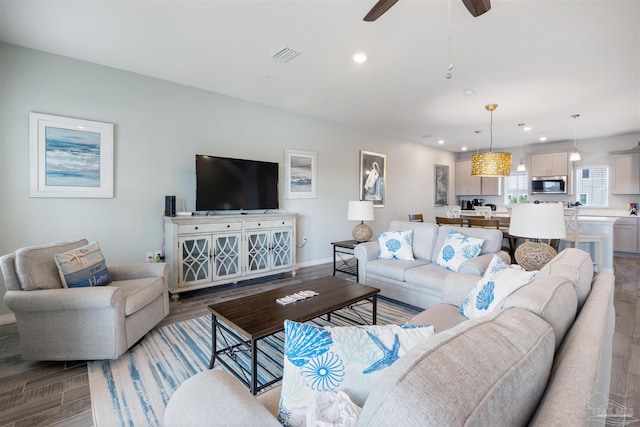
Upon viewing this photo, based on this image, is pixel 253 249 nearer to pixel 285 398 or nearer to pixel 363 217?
pixel 363 217

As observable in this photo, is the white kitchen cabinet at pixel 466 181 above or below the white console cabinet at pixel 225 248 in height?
above

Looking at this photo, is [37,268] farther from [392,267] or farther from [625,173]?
[625,173]

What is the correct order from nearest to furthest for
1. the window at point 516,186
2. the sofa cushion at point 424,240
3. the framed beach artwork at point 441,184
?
1. the sofa cushion at point 424,240
2. the window at point 516,186
3. the framed beach artwork at point 441,184

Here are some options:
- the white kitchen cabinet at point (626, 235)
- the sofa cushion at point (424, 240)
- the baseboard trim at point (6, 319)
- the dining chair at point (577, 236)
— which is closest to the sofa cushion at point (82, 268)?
the baseboard trim at point (6, 319)

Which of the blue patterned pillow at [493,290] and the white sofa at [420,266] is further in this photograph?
the white sofa at [420,266]

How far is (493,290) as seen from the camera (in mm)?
1690

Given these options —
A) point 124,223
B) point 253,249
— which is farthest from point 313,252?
point 124,223

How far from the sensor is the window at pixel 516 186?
7.92 m

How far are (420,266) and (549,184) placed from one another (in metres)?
6.09

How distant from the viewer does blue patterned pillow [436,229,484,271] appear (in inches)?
122

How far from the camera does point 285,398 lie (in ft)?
2.90

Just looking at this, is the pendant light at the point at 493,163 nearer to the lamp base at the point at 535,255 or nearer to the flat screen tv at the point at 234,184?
the lamp base at the point at 535,255

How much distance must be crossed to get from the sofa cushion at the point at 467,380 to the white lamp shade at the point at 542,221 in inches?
76.1

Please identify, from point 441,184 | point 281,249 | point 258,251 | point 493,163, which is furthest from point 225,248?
point 441,184
